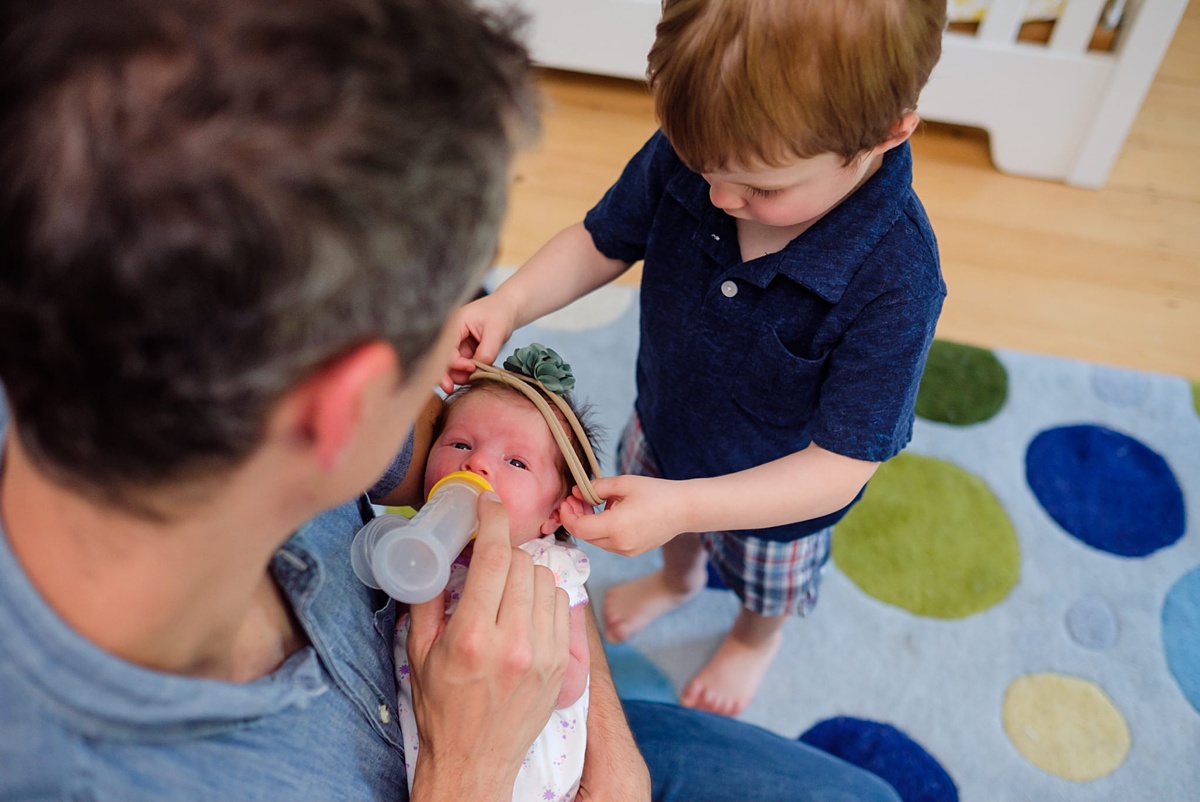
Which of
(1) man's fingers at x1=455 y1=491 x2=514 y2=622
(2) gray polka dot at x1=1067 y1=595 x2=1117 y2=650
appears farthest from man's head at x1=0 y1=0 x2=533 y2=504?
(2) gray polka dot at x1=1067 y1=595 x2=1117 y2=650

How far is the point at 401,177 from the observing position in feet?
1.28

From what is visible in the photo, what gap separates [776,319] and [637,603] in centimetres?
72

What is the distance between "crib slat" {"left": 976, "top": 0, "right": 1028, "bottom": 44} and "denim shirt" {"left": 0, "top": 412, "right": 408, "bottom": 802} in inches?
82.4

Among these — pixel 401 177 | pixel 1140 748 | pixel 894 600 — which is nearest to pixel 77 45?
pixel 401 177

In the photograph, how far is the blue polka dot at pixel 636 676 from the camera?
142 cm

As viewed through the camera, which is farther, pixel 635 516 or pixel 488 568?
pixel 635 516

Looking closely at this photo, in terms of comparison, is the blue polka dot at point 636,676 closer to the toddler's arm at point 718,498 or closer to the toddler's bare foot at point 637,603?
the toddler's bare foot at point 637,603

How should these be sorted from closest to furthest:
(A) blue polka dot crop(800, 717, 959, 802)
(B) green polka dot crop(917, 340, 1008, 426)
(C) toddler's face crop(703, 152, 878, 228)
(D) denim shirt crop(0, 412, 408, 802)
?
(D) denim shirt crop(0, 412, 408, 802), (C) toddler's face crop(703, 152, 878, 228), (A) blue polka dot crop(800, 717, 959, 802), (B) green polka dot crop(917, 340, 1008, 426)

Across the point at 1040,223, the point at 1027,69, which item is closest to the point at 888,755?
the point at 1040,223

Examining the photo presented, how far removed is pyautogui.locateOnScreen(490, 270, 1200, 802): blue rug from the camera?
1.33 m

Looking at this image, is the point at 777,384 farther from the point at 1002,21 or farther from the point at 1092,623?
the point at 1002,21

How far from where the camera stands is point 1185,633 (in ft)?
4.73

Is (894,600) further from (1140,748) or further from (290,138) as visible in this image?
(290,138)

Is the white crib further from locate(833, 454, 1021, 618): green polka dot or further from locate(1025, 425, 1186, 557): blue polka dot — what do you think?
locate(833, 454, 1021, 618): green polka dot
